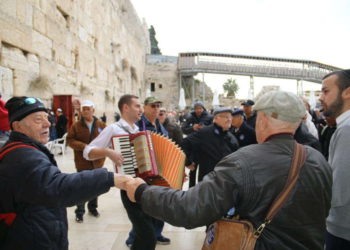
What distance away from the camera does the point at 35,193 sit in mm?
1573

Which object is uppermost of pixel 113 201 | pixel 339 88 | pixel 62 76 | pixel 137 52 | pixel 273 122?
pixel 137 52

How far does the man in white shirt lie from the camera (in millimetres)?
2576

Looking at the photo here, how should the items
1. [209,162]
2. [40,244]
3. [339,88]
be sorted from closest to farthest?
[40,244]
[339,88]
[209,162]

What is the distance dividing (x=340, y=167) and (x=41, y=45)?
9.04m

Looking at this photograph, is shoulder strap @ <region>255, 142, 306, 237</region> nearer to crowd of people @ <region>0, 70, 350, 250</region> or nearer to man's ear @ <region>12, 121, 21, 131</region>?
crowd of people @ <region>0, 70, 350, 250</region>

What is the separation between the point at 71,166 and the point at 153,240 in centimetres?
589

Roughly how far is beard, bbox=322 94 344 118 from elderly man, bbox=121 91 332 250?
1.08 m

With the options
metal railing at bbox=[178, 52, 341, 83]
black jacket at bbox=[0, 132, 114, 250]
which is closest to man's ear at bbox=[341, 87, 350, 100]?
black jacket at bbox=[0, 132, 114, 250]

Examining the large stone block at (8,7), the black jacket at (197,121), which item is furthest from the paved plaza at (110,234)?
the large stone block at (8,7)

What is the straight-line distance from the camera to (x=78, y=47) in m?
11.6

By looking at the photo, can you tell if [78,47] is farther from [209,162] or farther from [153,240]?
[153,240]

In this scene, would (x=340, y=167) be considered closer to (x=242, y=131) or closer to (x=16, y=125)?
(x=16, y=125)

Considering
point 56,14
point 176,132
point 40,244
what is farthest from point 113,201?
point 56,14

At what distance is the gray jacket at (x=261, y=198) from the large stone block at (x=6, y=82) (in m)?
6.79
